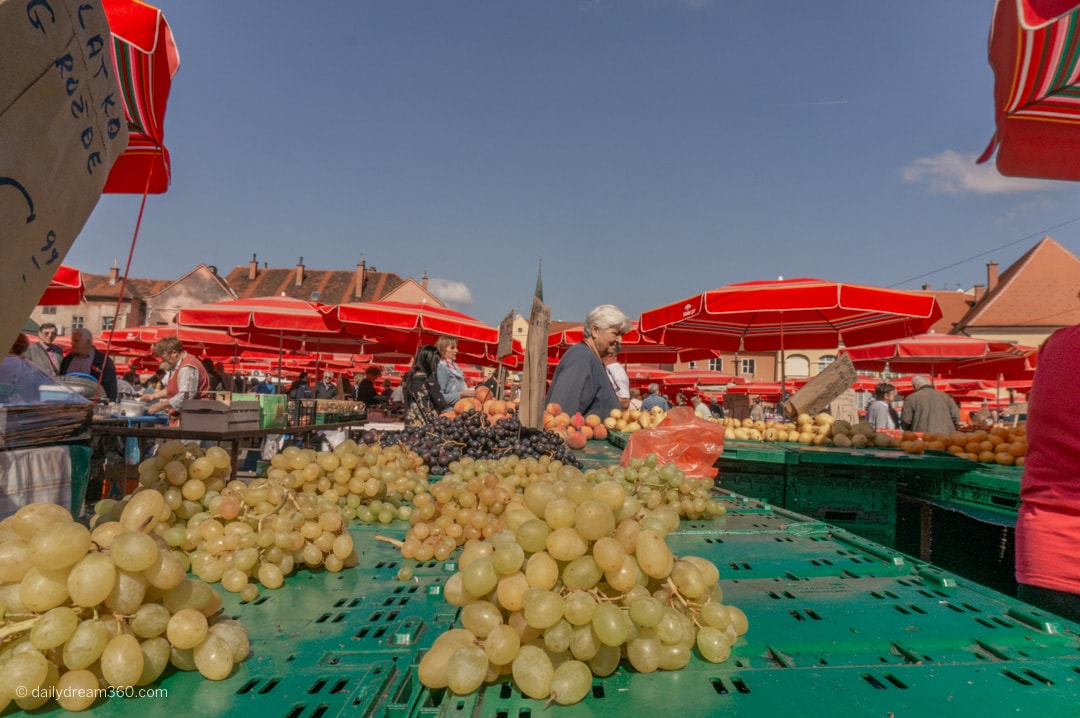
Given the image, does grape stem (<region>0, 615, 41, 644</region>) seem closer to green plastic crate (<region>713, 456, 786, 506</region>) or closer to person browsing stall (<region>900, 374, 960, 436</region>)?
green plastic crate (<region>713, 456, 786, 506</region>)

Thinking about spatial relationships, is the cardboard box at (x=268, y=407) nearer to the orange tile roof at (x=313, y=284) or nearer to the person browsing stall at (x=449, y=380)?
the person browsing stall at (x=449, y=380)

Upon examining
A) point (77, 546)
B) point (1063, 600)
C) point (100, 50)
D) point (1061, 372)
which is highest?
point (100, 50)

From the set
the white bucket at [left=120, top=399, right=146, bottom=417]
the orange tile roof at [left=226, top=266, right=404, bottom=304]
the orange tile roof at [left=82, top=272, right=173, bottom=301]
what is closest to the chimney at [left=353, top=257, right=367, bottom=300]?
the orange tile roof at [left=226, top=266, right=404, bottom=304]

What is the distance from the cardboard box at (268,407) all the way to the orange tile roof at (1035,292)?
38255 mm

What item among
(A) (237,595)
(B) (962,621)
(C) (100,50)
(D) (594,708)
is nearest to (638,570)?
(D) (594,708)

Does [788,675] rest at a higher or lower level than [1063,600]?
higher

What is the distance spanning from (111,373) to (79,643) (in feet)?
25.5

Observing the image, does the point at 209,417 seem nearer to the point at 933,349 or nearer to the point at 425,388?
the point at 425,388

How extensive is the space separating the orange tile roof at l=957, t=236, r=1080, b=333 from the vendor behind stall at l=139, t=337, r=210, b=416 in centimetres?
3853

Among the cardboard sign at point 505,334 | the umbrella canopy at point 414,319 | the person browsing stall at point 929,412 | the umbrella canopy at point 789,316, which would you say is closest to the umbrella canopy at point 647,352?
the umbrella canopy at point 414,319

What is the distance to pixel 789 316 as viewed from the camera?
6.96 metres

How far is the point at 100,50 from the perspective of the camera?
1252 millimetres

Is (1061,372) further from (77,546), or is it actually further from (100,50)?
(100,50)

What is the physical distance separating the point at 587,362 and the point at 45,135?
12.5ft
